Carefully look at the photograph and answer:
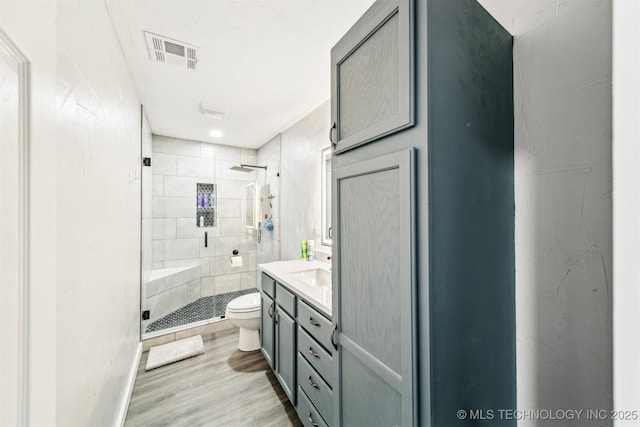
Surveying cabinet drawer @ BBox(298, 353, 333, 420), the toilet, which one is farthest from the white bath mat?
cabinet drawer @ BBox(298, 353, 333, 420)

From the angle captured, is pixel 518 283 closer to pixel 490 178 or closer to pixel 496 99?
pixel 490 178

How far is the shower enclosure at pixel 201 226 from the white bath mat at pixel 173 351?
0.30 meters

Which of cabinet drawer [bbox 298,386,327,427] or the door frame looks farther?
cabinet drawer [bbox 298,386,327,427]

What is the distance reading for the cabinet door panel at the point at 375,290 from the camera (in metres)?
0.74

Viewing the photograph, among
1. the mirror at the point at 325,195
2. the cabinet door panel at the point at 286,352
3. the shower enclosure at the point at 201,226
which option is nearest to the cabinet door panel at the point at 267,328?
the cabinet door panel at the point at 286,352

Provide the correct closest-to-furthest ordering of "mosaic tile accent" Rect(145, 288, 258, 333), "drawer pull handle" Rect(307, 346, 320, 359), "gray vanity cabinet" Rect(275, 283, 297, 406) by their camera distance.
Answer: "drawer pull handle" Rect(307, 346, 320, 359) < "gray vanity cabinet" Rect(275, 283, 297, 406) < "mosaic tile accent" Rect(145, 288, 258, 333)

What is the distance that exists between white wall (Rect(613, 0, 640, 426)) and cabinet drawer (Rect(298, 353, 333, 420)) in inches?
43.6

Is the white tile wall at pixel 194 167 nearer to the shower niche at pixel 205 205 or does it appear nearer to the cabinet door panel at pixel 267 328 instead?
the shower niche at pixel 205 205

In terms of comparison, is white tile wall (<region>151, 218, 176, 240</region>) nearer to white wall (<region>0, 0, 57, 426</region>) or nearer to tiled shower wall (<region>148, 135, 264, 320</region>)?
tiled shower wall (<region>148, 135, 264, 320</region>)

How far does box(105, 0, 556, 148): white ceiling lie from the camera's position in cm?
126

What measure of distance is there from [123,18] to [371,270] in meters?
1.81

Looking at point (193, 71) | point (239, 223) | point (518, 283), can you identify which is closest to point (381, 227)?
point (518, 283)

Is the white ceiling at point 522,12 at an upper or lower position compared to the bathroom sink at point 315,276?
upper

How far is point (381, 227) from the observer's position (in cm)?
84
